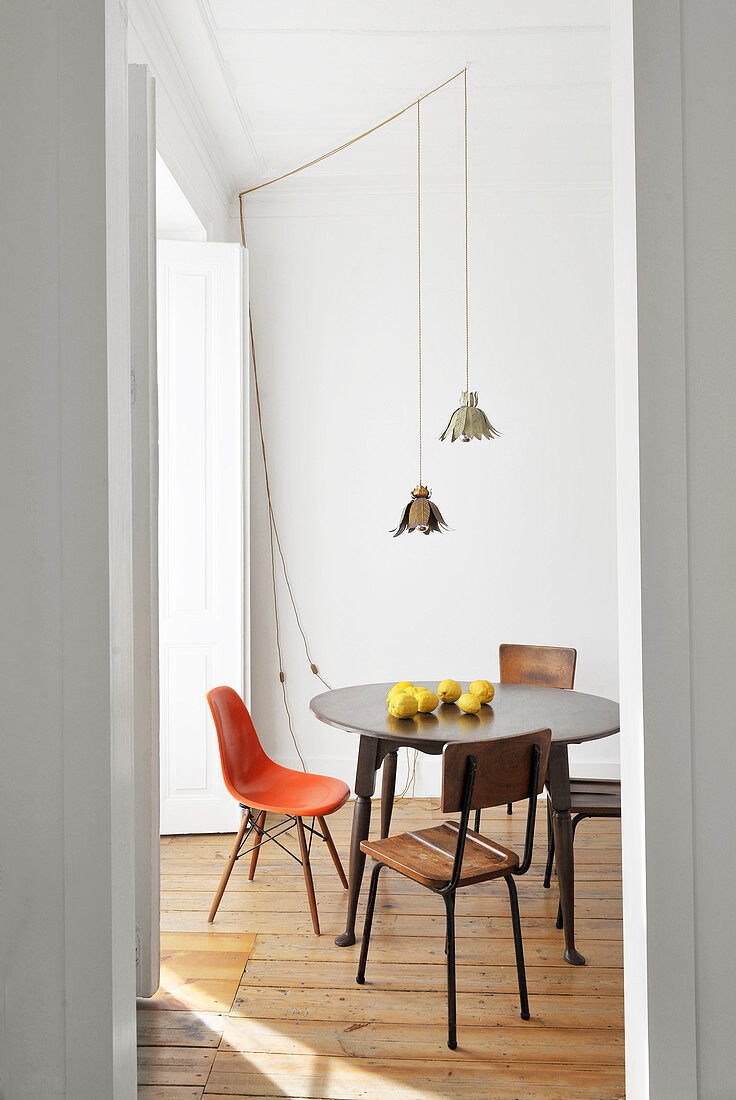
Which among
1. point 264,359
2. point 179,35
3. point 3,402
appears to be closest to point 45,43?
point 3,402

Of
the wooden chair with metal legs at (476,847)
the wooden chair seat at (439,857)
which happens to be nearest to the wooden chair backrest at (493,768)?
the wooden chair with metal legs at (476,847)

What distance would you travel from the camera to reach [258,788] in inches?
117

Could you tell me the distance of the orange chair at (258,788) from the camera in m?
2.77

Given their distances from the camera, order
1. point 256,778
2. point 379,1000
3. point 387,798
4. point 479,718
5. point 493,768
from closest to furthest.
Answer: point 493,768, point 379,1000, point 479,718, point 256,778, point 387,798

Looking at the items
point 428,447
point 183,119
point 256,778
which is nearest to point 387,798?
point 256,778

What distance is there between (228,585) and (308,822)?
3.92 feet

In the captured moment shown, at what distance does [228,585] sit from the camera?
3781mm

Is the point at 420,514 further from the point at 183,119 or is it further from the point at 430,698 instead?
the point at 183,119

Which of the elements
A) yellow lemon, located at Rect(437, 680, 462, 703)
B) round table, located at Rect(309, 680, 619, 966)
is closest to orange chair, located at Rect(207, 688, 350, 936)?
round table, located at Rect(309, 680, 619, 966)

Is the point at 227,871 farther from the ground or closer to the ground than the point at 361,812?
closer to the ground

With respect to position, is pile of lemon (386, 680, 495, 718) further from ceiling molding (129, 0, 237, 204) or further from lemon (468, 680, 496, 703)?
ceiling molding (129, 0, 237, 204)

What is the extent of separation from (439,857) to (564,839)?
49 cm

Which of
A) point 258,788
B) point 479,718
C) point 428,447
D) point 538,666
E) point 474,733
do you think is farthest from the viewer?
point 428,447

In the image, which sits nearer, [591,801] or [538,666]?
[591,801]
